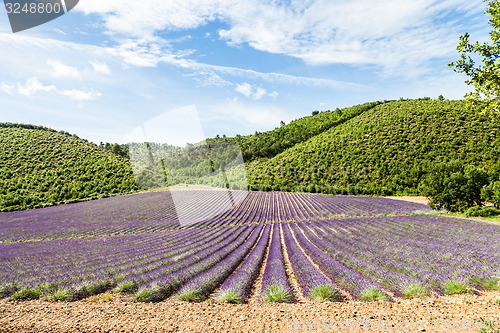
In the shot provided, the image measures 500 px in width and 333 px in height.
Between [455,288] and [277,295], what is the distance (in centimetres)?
344

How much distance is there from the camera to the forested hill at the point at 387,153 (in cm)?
4450

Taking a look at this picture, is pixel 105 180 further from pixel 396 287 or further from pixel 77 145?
pixel 396 287

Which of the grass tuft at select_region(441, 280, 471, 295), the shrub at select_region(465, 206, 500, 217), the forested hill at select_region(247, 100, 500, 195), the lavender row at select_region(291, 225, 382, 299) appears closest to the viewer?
the grass tuft at select_region(441, 280, 471, 295)

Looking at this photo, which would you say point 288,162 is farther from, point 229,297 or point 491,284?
point 229,297

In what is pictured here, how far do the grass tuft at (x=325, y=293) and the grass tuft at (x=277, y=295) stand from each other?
1.67 ft

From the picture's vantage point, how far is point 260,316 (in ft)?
13.3

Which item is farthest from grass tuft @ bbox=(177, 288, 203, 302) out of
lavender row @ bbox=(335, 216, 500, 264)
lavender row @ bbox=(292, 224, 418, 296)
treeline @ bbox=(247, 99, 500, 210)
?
treeline @ bbox=(247, 99, 500, 210)

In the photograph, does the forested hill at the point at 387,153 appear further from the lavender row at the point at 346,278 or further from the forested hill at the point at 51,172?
the lavender row at the point at 346,278

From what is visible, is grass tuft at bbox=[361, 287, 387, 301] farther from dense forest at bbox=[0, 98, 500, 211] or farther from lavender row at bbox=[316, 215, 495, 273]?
dense forest at bbox=[0, 98, 500, 211]

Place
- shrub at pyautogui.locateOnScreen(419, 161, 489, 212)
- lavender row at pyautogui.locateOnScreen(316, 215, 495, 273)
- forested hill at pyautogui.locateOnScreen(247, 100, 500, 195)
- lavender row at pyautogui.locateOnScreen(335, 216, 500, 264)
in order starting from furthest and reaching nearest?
forested hill at pyautogui.locateOnScreen(247, 100, 500, 195)
shrub at pyautogui.locateOnScreen(419, 161, 489, 212)
lavender row at pyautogui.locateOnScreen(335, 216, 500, 264)
lavender row at pyautogui.locateOnScreen(316, 215, 495, 273)

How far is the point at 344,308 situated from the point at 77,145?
8120 centimetres

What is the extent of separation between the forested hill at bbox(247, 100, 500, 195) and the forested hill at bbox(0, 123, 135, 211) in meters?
33.4

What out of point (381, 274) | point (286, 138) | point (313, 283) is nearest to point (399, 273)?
point (381, 274)

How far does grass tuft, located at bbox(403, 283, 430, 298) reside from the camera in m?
4.43
